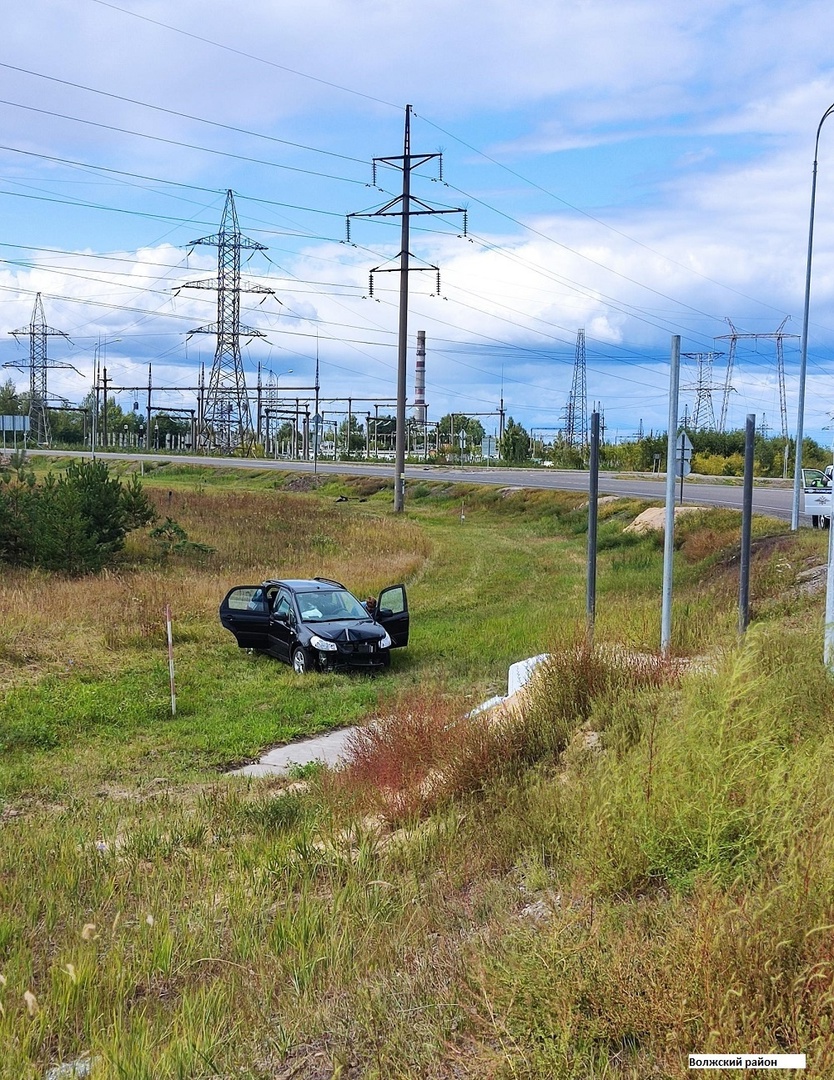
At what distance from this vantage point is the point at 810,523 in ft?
89.6

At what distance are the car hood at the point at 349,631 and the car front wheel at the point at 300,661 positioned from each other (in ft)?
1.16

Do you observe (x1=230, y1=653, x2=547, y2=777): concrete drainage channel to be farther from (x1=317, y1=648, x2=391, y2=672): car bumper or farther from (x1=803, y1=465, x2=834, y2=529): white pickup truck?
(x1=803, y1=465, x2=834, y2=529): white pickup truck

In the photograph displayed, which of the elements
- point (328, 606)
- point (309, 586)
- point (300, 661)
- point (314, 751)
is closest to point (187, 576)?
point (309, 586)

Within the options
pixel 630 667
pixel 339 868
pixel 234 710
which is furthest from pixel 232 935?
pixel 234 710

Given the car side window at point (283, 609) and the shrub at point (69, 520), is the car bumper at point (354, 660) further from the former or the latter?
the shrub at point (69, 520)

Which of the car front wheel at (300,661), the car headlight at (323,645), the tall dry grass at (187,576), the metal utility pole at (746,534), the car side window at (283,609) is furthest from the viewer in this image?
the car side window at (283,609)

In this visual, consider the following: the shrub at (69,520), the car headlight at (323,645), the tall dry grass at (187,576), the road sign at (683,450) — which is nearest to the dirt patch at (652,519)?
the tall dry grass at (187,576)

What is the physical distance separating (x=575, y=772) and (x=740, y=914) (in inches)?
107

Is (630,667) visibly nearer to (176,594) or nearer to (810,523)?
(176,594)

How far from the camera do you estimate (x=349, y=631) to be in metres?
15.3

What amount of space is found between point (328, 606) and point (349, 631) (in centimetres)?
98

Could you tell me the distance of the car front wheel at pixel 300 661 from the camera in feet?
49.6

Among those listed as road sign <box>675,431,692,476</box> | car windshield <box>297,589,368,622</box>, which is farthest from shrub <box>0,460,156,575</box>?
road sign <box>675,431,692,476</box>

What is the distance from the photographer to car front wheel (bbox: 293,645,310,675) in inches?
595
